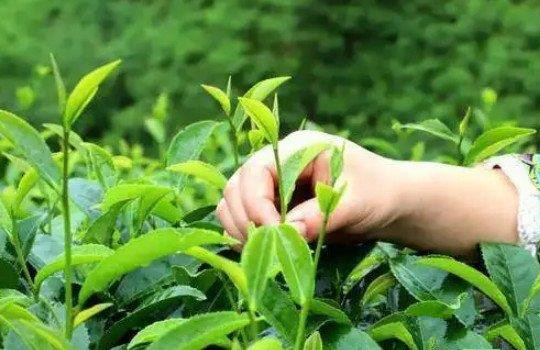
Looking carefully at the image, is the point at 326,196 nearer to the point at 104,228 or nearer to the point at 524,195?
the point at 104,228

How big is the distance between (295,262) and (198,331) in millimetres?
69

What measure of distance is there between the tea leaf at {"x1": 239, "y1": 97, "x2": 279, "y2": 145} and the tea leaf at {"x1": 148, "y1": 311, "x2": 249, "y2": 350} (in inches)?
6.3

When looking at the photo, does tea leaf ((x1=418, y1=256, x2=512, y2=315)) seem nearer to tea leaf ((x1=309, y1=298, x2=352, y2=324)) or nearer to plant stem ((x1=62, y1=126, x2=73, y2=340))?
tea leaf ((x1=309, y1=298, x2=352, y2=324))

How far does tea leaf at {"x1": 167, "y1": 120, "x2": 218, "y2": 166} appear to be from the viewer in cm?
106

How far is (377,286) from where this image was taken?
0.90 meters

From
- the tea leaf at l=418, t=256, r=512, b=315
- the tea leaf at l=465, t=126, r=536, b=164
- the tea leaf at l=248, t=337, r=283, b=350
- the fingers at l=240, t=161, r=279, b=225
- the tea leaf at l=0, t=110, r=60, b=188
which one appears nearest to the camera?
the tea leaf at l=248, t=337, r=283, b=350

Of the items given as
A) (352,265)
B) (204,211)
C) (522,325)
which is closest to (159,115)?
(204,211)

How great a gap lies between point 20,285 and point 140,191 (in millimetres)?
136

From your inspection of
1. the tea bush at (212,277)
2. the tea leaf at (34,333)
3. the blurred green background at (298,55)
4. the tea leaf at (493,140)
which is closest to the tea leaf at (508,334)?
the tea bush at (212,277)

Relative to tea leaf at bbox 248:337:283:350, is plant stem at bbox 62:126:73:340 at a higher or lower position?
higher

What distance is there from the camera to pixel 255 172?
3.11 ft

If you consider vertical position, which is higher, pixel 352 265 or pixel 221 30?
pixel 352 265

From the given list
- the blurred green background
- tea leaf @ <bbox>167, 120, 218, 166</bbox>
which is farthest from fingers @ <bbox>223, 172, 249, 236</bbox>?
the blurred green background

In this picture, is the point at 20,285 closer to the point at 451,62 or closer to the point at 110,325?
the point at 110,325
